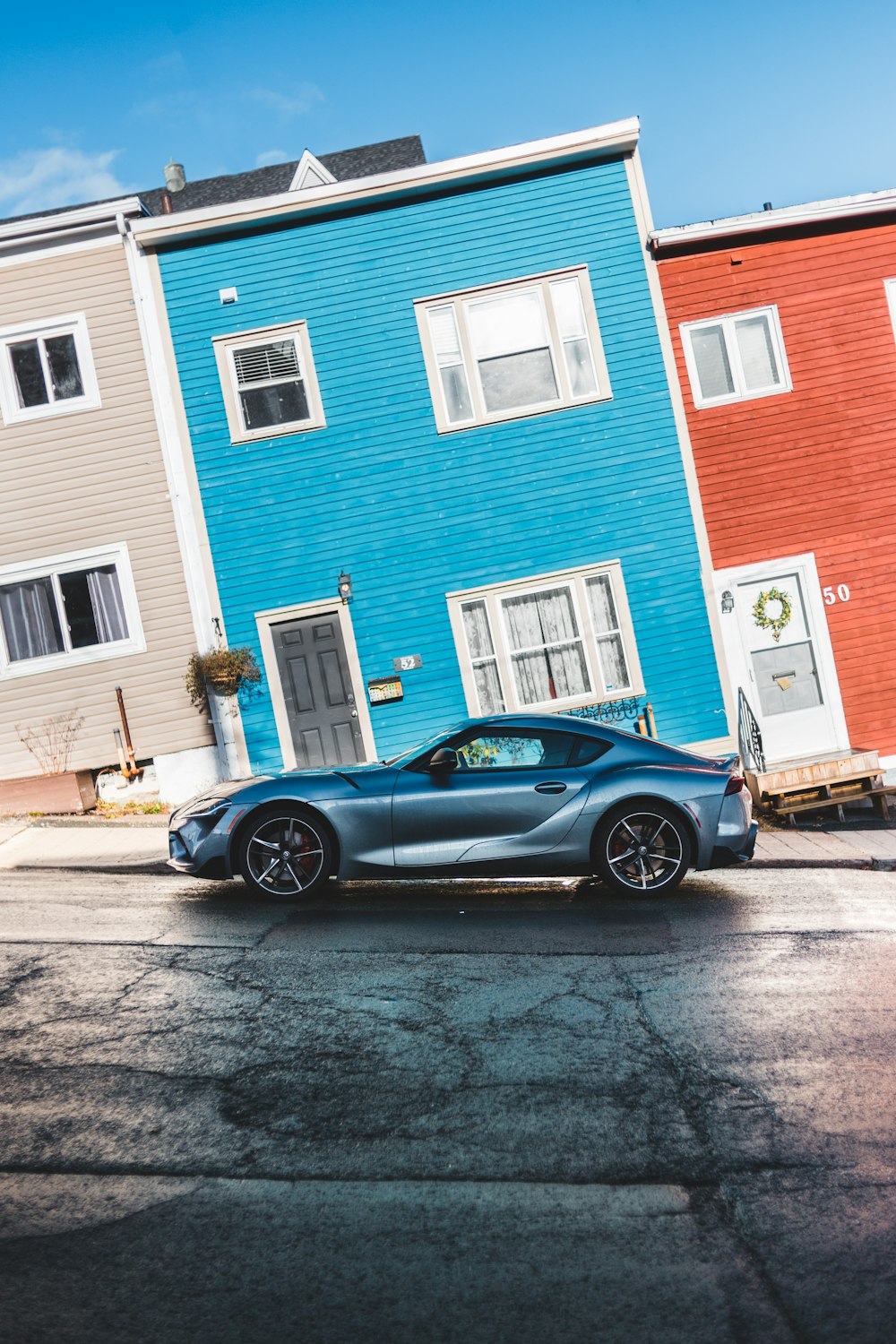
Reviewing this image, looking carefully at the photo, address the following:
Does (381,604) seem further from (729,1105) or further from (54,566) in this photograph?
(729,1105)

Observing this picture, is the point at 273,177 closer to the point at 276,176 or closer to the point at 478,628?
the point at 276,176

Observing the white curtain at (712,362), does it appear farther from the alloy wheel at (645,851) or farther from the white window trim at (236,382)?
the alloy wheel at (645,851)

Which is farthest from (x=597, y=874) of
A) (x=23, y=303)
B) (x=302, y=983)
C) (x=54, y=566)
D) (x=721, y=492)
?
(x=23, y=303)

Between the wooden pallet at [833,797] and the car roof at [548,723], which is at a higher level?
the car roof at [548,723]

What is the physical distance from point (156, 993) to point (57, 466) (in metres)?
10.3

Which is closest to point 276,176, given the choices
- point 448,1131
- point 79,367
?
point 79,367

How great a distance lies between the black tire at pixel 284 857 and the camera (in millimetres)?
9031

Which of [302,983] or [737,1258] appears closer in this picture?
[737,1258]

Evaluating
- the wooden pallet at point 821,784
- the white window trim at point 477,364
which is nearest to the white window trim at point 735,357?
the white window trim at point 477,364

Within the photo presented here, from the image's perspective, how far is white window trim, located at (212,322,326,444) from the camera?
15445mm

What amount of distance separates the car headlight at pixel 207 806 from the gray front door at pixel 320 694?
598cm

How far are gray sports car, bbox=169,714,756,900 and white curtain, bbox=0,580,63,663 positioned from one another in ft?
23.3

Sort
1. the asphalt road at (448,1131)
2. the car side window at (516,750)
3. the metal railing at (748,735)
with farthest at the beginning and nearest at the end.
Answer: the metal railing at (748,735) → the car side window at (516,750) → the asphalt road at (448,1131)

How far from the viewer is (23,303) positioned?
51.4 ft
